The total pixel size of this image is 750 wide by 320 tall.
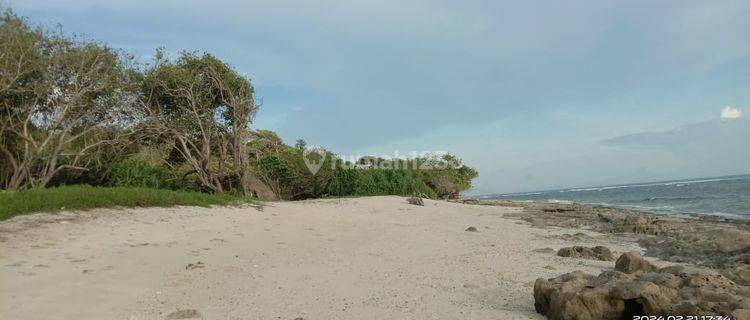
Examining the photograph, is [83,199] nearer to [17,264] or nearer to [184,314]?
[17,264]

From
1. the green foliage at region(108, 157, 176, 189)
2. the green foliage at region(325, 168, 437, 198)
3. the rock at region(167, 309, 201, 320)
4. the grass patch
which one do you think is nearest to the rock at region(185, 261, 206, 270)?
the rock at region(167, 309, 201, 320)

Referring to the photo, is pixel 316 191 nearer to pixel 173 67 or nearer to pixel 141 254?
pixel 173 67

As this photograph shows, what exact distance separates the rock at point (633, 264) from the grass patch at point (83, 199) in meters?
11.3

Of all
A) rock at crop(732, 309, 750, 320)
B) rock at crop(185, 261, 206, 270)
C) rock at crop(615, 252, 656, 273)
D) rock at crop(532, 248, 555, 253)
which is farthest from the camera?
rock at crop(532, 248, 555, 253)

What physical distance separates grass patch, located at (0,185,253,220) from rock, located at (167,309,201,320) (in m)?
6.97

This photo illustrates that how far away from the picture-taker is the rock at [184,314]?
5363mm

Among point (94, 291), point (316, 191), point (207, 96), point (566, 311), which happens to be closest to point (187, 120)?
point (207, 96)

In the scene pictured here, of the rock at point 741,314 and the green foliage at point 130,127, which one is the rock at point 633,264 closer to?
the rock at point 741,314

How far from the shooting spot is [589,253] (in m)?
9.09

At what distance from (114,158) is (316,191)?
33.6 ft

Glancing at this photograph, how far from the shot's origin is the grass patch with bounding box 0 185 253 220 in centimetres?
1095

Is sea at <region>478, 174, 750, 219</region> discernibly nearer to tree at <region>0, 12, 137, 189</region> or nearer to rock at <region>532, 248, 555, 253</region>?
rock at <region>532, 248, 555, 253</region>

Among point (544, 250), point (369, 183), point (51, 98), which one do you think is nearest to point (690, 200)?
point (369, 183)

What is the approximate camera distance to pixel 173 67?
22500 mm
